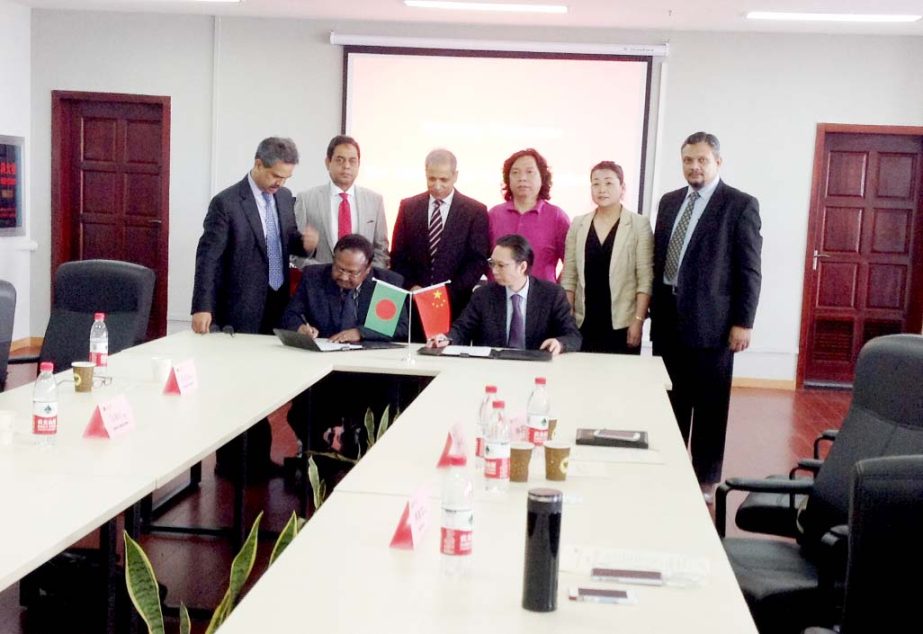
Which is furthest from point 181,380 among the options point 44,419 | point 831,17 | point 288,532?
point 831,17

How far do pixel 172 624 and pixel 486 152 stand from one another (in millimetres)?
5307

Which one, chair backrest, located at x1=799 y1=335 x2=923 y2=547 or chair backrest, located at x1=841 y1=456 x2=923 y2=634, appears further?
chair backrest, located at x1=799 y1=335 x2=923 y2=547

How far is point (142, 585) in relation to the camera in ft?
7.14

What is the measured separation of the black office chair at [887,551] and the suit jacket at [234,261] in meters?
3.29

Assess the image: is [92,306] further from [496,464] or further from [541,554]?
[541,554]

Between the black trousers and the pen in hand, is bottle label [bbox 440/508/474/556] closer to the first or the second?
the pen in hand

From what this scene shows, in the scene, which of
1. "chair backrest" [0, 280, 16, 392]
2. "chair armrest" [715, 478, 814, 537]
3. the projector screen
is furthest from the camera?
the projector screen

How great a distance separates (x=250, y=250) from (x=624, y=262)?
1.70 m

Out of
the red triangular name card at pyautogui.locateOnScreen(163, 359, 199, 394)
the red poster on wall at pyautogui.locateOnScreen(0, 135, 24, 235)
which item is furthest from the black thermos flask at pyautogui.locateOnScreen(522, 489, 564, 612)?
the red poster on wall at pyautogui.locateOnScreen(0, 135, 24, 235)

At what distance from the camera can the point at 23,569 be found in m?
1.83

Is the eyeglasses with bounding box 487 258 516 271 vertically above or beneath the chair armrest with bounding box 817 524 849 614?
above

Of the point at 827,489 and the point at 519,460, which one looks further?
the point at 827,489

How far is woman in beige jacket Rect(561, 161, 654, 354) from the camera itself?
4816mm

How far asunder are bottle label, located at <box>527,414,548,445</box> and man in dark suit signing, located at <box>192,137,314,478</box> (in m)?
2.23
